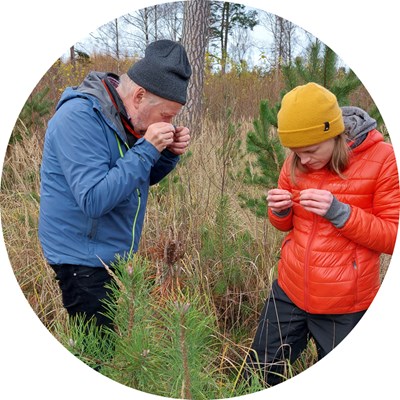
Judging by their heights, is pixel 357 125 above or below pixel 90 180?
above

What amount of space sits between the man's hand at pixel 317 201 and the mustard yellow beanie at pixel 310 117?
0.52 ft

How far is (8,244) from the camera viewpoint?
2.84m

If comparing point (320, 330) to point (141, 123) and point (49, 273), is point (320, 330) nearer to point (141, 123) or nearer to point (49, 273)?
point (141, 123)

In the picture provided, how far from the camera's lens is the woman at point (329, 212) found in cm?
149

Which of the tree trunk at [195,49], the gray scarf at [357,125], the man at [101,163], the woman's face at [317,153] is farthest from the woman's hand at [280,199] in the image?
the tree trunk at [195,49]

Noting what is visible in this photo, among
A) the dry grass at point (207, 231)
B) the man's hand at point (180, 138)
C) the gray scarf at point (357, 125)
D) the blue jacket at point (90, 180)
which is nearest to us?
the blue jacket at point (90, 180)

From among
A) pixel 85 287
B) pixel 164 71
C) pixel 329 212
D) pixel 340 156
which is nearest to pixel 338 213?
pixel 329 212

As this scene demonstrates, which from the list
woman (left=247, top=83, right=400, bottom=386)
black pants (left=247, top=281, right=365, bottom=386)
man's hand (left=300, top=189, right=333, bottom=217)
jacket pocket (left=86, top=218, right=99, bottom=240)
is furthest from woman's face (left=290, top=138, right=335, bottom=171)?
jacket pocket (left=86, top=218, right=99, bottom=240)

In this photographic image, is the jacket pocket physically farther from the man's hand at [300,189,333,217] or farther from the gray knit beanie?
the man's hand at [300,189,333,217]

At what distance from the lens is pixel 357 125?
1561 mm

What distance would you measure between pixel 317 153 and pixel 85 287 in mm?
897

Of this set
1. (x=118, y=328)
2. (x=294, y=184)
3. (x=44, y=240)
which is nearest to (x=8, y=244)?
(x=44, y=240)

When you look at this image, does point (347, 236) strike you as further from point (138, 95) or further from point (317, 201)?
point (138, 95)

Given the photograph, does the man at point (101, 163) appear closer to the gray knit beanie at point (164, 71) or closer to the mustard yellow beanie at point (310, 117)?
the gray knit beanie at point (164, 71)
